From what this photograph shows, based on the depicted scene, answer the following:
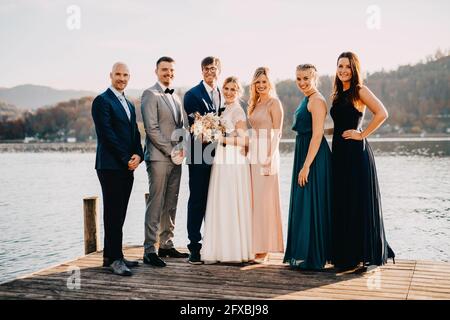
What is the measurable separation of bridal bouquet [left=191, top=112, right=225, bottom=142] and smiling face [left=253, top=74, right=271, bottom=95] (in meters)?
0.59

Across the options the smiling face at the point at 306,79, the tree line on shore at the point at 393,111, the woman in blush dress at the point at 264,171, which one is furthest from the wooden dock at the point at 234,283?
the tree line on shore at the point at 393,111

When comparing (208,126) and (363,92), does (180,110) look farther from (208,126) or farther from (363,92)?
(363,92)

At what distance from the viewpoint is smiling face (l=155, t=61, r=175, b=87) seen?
5598mm

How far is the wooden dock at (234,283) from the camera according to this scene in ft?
15.1

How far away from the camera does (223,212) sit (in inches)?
221

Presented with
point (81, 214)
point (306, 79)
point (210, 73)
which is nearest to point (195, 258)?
point (210, 73)

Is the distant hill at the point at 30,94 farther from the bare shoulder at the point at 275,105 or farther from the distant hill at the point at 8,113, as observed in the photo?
the bare shoulder at the point at 275,105

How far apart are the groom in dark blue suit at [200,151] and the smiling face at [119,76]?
72 cm

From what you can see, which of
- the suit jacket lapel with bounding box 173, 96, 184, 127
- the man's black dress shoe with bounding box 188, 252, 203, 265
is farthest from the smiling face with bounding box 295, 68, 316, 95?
the man's black dress shoe with bounding box 188, 252, 203, 265

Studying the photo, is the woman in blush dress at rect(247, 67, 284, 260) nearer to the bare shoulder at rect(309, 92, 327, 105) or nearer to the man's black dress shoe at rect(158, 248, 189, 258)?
the bare shoulder at rect(309, 92, 327, 105)

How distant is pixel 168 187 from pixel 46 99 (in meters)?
116

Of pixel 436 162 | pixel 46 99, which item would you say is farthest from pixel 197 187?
pixel 46 99
